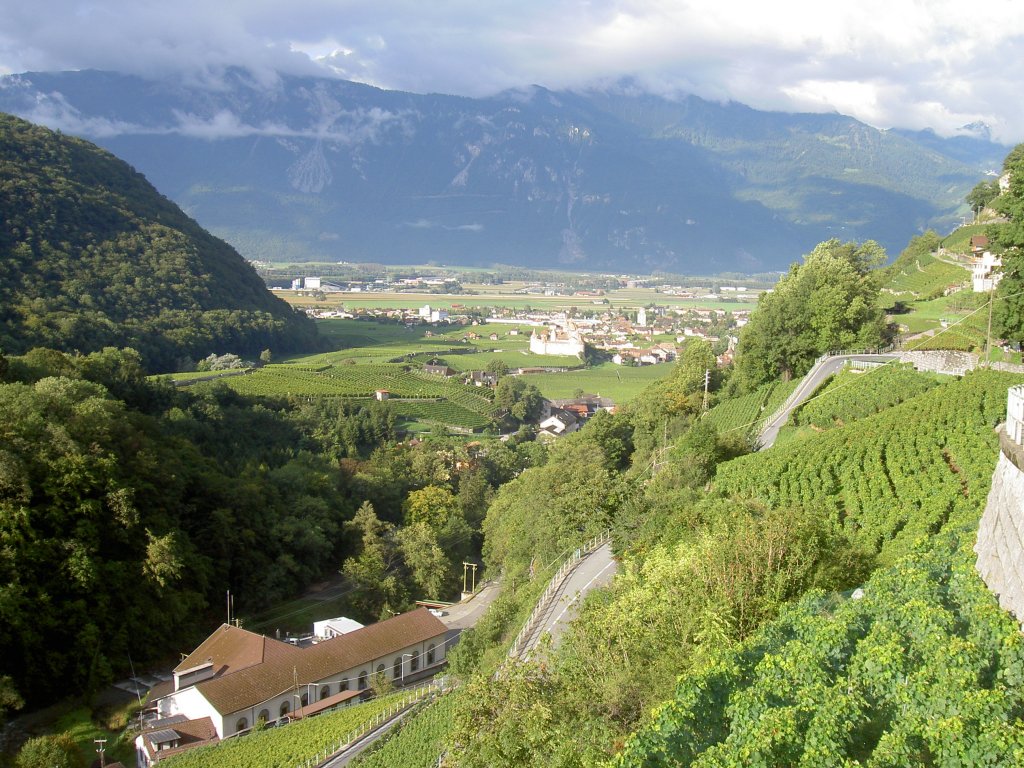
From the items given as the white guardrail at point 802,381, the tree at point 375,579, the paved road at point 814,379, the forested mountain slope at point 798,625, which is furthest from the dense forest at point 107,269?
the forested mountain slope at point 798,625

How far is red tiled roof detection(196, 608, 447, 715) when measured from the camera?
2231 centimetres

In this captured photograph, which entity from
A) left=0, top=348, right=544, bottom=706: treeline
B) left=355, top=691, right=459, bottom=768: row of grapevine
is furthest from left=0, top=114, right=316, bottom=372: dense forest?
left=355, top=691, right=459, bottom=768: row of grapevine

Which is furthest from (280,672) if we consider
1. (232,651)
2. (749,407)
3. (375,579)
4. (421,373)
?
(421,373)

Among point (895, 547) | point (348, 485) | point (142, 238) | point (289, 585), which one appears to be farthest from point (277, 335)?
point (895, 547)

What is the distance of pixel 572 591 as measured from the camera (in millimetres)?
20125

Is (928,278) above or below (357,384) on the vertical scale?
above

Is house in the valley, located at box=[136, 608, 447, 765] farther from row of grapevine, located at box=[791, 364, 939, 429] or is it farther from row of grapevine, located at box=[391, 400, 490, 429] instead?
row of grapevine, located at box=[391, 400, 490, 429]

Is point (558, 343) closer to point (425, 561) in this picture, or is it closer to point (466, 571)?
point (466, 571)

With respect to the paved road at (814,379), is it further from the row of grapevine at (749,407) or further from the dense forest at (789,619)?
the dense forest at (789,619)

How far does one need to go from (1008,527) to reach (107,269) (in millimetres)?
58626

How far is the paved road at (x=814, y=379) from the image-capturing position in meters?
27.3

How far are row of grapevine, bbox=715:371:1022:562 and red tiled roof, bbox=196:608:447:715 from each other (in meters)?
11.3

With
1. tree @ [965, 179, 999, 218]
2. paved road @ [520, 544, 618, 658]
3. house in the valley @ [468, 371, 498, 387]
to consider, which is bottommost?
house in the valley @ [468, 371, 498, 387]

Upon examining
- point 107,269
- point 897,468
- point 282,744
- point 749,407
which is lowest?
point 282,744
